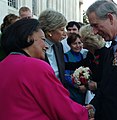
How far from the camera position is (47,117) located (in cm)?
279

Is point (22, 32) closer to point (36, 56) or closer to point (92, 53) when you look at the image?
point (36, 56)

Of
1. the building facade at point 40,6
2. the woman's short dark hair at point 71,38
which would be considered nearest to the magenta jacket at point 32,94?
the woman's short dark hair at point 71,38

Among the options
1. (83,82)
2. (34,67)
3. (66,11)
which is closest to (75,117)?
(34,67)

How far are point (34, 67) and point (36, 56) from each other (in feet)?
1.01

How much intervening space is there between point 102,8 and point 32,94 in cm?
116

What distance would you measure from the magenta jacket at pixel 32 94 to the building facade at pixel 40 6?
963cm

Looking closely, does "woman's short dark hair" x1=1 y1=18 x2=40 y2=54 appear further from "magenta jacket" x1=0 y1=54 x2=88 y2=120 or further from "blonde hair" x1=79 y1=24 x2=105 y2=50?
"blonde hair" x1=79 y1=24 x2=105 y2=50

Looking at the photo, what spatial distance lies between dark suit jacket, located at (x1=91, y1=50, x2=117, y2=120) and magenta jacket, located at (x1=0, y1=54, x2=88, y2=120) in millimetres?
552

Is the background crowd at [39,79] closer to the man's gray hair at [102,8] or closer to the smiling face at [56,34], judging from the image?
the man's gray hair at [102,8]

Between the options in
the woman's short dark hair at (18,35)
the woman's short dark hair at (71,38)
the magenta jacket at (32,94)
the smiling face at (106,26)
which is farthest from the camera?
the woman's short dark hair at (71,38)

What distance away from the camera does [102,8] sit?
11.4ft

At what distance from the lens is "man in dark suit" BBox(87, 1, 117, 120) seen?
328 centimetres

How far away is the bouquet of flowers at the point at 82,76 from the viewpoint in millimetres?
4723

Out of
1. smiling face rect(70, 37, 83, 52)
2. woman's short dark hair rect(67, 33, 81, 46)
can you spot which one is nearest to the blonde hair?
smiling face rect(70, 37, 83, 52)
